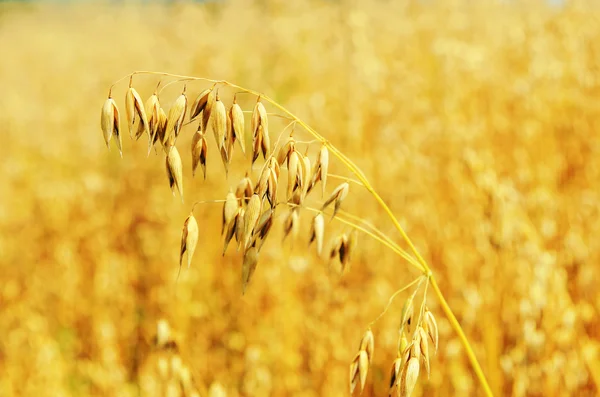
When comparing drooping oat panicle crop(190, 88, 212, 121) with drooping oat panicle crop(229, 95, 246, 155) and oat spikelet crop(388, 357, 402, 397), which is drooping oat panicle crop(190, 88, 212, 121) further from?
oat spikelet crop(388, 357, 402, 397)

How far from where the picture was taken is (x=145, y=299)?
2543mm

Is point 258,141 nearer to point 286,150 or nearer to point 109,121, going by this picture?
point 286,150

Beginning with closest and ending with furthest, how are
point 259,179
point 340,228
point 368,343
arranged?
point 259,179 → point 368,343 → point 340,228

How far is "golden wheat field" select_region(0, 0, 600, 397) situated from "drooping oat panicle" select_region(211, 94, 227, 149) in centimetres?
1

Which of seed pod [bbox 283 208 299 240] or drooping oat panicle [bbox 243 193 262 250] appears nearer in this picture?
drooping oat panicle [bbox 243 193 262 250]

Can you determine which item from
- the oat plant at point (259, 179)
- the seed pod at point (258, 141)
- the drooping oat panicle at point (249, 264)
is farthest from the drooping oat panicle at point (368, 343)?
the seed pod at point (258, 141)

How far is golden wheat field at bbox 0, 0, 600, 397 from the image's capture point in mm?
1619

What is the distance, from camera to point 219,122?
87 cm

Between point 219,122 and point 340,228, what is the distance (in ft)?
5.76

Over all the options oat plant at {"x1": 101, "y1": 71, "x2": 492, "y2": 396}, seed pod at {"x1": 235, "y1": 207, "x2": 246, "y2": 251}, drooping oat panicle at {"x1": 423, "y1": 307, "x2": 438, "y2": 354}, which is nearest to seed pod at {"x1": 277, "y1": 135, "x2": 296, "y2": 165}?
oat plant at {"x1": 101, "y1": 71, "x2": 492, "y2": 396}

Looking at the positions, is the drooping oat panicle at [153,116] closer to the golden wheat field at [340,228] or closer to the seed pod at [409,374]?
the golden wheat field at [340,228]

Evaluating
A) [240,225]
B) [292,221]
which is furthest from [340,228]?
[240,225]

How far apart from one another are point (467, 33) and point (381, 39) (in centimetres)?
92

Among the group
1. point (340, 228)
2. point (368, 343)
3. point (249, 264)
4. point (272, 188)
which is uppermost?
point (272, 188)
